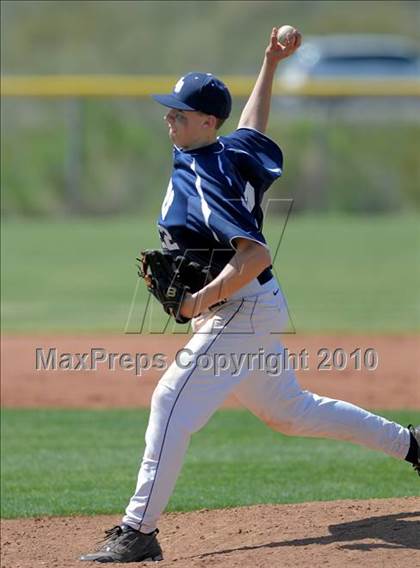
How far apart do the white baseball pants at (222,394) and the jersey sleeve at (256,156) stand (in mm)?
397

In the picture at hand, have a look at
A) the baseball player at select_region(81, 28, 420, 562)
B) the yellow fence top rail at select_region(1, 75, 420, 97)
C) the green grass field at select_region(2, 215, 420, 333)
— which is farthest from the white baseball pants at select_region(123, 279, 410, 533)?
the yellow fence top rail at select_region(1, 75, 420, 97)

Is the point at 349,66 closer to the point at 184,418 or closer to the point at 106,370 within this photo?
the point at 106,370

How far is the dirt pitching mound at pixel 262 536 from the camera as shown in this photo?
3.81 meters

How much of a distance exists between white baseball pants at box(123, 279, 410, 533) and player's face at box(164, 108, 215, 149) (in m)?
0.58

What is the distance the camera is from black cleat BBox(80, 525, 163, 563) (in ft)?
12.7

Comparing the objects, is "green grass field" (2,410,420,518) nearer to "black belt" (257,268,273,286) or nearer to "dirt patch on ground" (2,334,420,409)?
"dirt patch on ground" (2,334,420,409)

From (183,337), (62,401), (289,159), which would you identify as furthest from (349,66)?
(62,401)

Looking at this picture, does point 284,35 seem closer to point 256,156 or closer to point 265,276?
point 256,156

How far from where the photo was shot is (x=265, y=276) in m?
4.05

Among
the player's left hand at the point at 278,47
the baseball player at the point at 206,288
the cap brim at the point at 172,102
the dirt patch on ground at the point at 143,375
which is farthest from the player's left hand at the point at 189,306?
the dirt patch on ground at the point at 143,375

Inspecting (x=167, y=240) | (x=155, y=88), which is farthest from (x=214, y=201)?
(x=155, y=88)

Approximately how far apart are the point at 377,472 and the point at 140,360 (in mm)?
3732

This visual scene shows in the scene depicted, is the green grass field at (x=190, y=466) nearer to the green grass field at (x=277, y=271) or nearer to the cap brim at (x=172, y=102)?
the cap brim at (x=172, y=102)

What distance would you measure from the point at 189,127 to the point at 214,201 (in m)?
0.33
